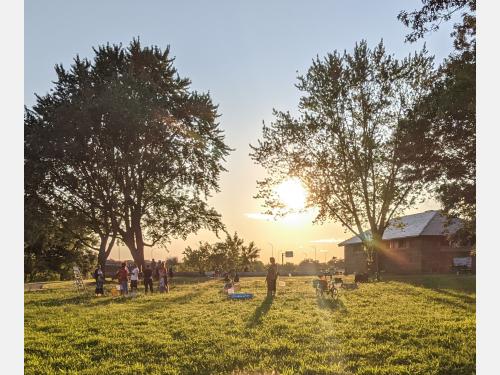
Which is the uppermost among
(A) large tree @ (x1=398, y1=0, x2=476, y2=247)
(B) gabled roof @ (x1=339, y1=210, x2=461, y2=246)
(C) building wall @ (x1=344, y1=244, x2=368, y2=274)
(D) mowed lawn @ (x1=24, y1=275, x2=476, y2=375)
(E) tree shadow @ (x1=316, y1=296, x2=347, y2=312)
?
(A) large tree @ (x1=398, y1=0, x2=476, y2=247)

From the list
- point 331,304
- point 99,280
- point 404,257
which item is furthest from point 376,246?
point 99,280

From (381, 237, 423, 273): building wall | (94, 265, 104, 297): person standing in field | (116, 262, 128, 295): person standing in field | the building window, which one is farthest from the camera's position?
the building window

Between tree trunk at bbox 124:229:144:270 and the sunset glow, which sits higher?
the sunset glow

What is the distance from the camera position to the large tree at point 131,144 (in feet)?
109

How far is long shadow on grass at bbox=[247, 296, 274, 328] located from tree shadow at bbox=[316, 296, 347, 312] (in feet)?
6.65

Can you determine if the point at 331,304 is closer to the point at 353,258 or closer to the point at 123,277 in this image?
the point at 123,277

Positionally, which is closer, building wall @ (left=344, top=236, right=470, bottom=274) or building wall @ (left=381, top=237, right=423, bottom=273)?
building wall @ (left=344, top=236, right=470, bottom=274)

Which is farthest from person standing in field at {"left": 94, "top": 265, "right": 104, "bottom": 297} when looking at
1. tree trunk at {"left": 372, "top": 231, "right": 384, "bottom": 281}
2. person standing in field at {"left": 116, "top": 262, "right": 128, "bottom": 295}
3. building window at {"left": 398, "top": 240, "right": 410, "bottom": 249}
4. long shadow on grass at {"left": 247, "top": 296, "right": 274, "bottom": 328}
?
building window at {"left": 398, "top": 240, "right": 410, "bottom": 249}

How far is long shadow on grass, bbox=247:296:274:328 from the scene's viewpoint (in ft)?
48.1

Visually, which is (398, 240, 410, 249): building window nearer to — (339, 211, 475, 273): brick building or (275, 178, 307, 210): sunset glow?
(339, 211, 475, 273): brick building

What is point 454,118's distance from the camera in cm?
1727

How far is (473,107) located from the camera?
525 inches

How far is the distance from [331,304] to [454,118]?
8.29 m
